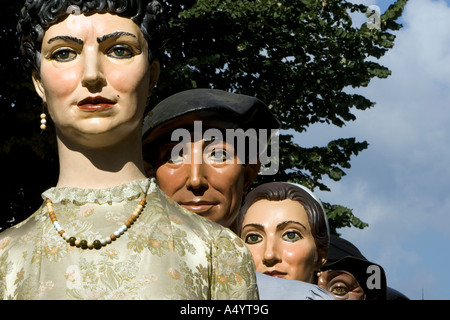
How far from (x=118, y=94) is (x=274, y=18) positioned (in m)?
14.5

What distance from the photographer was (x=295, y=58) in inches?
749

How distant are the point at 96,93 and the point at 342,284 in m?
5.39

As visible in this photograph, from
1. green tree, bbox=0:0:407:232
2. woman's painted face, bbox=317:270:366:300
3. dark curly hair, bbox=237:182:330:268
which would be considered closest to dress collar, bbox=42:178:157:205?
dark curly hair, bbox=237:182:330:268

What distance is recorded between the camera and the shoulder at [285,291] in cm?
514

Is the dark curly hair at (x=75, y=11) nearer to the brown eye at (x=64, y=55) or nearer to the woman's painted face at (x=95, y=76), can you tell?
the woman's painted face at (x=95, y=76)

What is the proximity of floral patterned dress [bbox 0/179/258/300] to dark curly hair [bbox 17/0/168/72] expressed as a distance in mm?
619

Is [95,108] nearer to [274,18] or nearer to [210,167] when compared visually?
[210,167]

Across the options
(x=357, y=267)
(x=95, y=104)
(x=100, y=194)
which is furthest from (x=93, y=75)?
(x=357, y=267)

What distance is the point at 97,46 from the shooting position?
154 inches

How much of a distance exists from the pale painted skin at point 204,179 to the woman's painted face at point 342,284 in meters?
3.03

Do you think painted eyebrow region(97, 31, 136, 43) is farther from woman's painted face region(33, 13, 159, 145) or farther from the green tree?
the green tree

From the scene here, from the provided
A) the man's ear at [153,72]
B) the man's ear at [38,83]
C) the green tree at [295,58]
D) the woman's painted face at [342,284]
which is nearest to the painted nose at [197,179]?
the man's ear at [153,72]

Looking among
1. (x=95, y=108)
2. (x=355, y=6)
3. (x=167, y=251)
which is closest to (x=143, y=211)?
(x=167, y=251)
